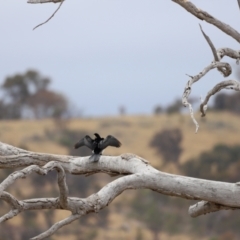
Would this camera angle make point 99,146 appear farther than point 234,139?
No

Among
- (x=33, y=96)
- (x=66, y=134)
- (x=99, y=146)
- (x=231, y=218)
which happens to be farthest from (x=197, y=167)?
(x=99, y=146)

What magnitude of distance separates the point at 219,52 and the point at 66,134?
32.2 m

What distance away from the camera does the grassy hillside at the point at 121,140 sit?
28.3 meters

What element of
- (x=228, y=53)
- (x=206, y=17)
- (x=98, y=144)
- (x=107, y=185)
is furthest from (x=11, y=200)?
(x=228, y=53)

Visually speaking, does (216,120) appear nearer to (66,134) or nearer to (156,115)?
(156,115)

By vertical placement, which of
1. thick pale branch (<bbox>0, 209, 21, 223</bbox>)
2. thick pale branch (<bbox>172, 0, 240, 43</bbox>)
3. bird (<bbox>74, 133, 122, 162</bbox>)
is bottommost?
thick pale branch (<bbox>0, 209, 21, 223</bbox>)

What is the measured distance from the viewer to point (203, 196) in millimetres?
4988

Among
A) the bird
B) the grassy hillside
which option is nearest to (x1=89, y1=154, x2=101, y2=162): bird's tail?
the bird

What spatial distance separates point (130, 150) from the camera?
118ft

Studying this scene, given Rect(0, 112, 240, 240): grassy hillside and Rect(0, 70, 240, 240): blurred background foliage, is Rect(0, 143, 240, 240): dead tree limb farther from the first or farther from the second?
Rect(0, 112, 240, 240): grassy hillside

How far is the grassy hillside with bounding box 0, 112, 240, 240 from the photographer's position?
28.3 metres

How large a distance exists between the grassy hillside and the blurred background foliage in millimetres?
37

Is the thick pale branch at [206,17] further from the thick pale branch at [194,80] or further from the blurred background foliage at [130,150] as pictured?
the blurred background foliage at [130,150]

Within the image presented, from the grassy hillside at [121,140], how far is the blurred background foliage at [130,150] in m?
0.04
